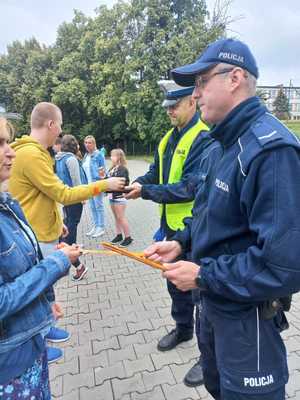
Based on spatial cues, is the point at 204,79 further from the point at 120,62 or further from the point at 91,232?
the point at 120,62

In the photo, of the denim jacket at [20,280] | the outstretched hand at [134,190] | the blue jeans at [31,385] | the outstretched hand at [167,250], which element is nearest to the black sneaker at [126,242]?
the outstretched hand at [134,190]

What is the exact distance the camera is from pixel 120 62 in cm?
2878

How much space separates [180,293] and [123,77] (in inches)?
1069

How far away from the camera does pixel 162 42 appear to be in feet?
90.5

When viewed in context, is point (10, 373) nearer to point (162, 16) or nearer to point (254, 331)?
point (254, 331)

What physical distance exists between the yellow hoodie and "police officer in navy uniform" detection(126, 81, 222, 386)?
686 mm

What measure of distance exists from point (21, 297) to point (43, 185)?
66.8 inches

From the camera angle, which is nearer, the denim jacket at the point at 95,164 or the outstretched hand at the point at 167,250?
the outstretched hand at the point at 167,250

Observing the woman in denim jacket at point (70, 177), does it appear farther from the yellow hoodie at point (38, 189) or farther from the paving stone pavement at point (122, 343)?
the yellow hoodie at point (38, 189)

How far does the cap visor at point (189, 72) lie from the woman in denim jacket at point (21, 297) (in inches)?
38.9

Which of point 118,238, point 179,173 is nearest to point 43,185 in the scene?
point 179,173

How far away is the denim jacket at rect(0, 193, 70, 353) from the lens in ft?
5.30

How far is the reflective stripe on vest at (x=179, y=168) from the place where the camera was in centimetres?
304

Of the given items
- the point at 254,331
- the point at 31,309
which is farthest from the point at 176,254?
the point at 31,309
